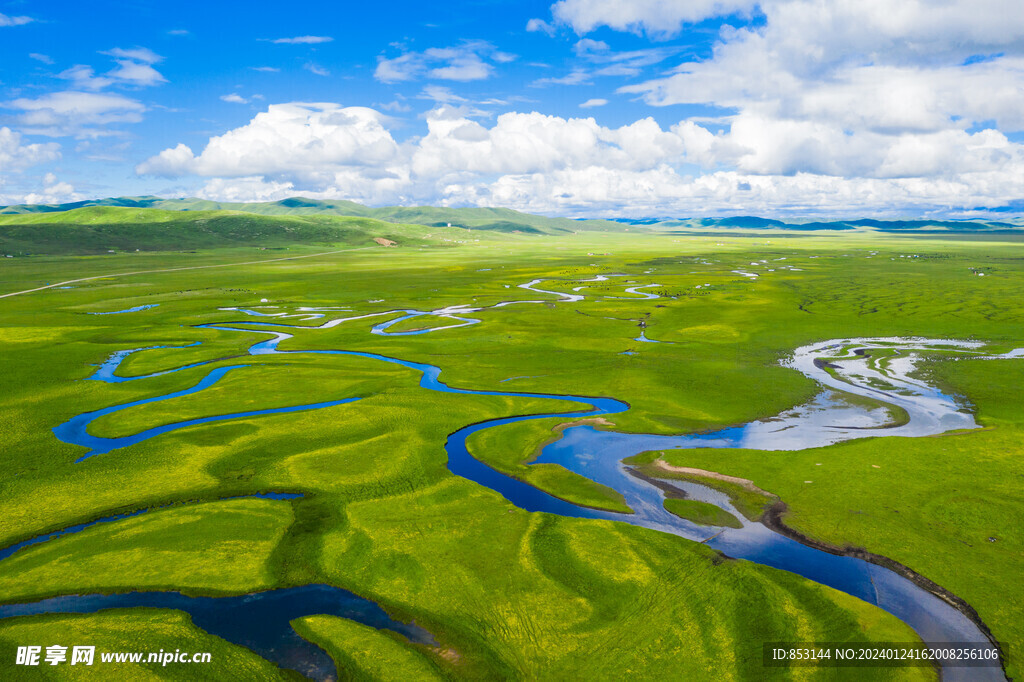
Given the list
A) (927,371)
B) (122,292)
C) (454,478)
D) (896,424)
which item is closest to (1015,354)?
(927,371)

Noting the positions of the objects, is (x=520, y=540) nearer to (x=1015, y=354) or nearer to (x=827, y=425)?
(x=827, y=425)

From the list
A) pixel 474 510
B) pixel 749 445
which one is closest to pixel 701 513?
pixel 749 445

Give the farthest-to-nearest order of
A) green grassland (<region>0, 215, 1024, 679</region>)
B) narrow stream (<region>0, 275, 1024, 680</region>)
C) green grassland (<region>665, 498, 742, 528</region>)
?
green grassland (<region>665, 498, 742, 528</region>), narrow stream (<region>0, 275, 1024, 680</region>), green grassland (<region>0, 215, 1024, 679</region>)

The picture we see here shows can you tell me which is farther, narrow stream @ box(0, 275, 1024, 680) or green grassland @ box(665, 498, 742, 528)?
green grassland @ box(665, 498, 742, 528)

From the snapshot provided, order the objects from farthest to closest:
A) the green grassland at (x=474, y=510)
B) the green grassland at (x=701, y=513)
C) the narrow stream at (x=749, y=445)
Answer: the green grassland at (x=701, y=513), the narrow stream at (x=749, y=445), the green grassland at (x=474, y=510)

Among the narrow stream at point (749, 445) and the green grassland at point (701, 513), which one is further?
the green grassland at point (701, 513)

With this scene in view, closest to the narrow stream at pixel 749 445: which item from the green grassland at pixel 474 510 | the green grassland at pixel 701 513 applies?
the green grassland at pixel 701 513

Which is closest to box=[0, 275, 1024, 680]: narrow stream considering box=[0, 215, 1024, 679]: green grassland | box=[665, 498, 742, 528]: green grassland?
box=[665, 498, 742, 528]: green grassland

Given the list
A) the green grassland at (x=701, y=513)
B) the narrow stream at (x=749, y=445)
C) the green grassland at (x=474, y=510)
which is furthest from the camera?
the green grassland at (x=701, y=513)

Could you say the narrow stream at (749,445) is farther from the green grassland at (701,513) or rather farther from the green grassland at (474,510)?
the green grassland at (474,510)

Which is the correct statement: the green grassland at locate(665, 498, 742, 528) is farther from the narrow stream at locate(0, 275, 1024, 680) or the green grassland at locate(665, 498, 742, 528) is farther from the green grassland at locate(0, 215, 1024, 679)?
the green grassland at locate(0, 215, 1024, 679)
